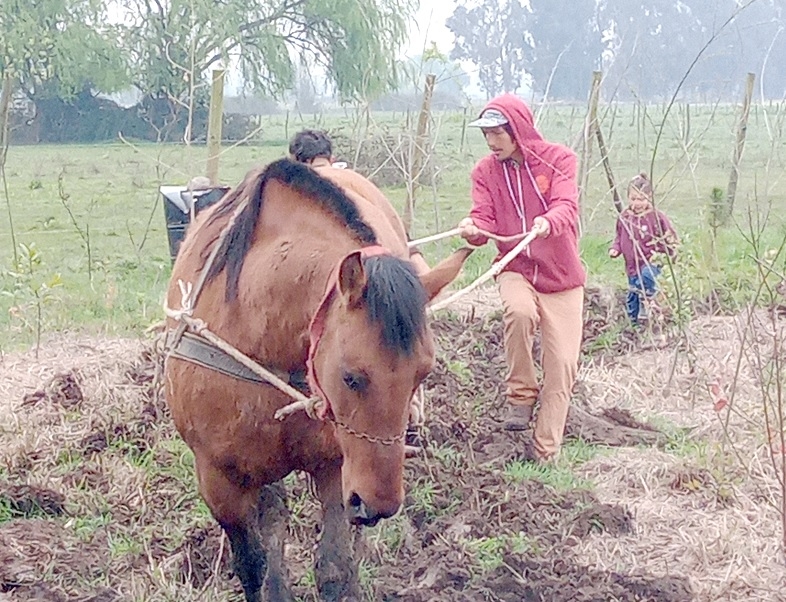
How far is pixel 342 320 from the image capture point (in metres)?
3.01

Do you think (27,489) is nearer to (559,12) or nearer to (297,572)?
(297,572)

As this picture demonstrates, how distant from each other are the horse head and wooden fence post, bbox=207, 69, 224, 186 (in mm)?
5299

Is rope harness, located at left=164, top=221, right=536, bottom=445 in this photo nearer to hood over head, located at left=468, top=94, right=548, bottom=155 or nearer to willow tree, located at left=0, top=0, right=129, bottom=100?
hood over head, located at left=468, top=94, right=548, bottom=155

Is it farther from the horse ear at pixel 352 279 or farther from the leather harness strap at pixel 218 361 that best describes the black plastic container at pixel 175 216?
the horse ear at pixel 352 279

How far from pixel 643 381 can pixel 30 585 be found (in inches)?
163

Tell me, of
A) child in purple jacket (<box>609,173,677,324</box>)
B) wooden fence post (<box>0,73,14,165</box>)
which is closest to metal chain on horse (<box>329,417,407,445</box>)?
child in purple jacket (<box>609,173,677,324</box>)

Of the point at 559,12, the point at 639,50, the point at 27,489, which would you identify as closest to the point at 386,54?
the point at 559,12

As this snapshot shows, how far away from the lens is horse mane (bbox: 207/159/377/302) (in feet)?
11.3

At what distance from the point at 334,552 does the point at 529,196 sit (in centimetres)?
246

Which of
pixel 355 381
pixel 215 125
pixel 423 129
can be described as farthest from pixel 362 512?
pixel 423 129

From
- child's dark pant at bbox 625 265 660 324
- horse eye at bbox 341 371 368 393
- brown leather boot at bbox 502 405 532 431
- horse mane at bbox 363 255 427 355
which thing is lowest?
brown leather boot at bbox 502 405 532 431

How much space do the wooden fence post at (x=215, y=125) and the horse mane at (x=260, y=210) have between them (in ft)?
14.6

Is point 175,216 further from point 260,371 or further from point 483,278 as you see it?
point 260,371

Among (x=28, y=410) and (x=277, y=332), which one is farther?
(x=28, y=410)
